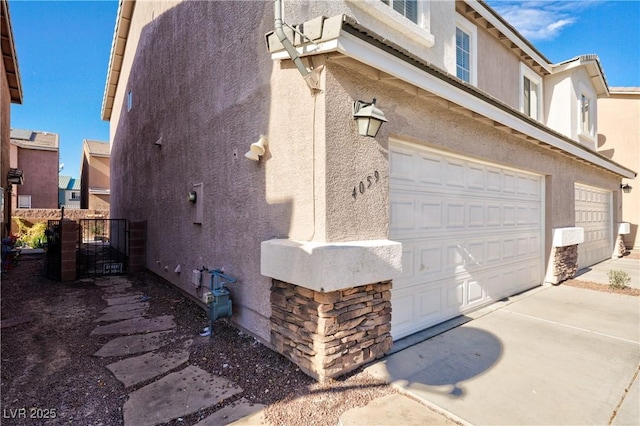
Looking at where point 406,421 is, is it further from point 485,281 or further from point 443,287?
point 485,281

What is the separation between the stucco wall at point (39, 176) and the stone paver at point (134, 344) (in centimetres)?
3055

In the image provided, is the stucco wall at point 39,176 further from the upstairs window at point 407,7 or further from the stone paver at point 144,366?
the upstairs window at point 407,7

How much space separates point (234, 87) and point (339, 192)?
9.59ft

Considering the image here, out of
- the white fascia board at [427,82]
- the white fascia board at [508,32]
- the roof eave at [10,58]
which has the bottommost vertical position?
the white fascia board at [427,82]

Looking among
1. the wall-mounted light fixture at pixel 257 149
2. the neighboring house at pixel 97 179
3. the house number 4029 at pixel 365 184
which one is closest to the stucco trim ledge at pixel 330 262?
the house number 4029 at pixel 365 184

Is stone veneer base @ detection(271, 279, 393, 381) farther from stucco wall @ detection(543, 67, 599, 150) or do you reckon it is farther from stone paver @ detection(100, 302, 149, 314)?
stucco wall @ detection(543, 67, 599, 150)

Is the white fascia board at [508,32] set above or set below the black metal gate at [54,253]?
above

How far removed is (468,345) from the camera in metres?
4.57

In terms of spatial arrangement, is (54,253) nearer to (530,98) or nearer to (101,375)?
(101,375)

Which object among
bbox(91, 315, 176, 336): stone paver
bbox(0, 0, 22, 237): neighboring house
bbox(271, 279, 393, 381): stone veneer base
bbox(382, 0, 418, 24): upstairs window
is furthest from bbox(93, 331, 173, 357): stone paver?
bbox(0, 0, 22, 237): neighboring house

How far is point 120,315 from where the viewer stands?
607cm

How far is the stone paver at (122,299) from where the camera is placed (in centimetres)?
693

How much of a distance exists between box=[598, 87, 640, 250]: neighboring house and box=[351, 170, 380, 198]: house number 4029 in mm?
18390

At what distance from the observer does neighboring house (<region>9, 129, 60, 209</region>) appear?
26.3 meters
